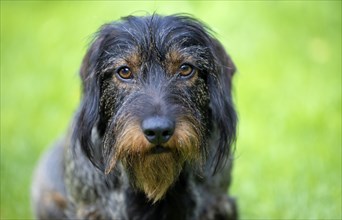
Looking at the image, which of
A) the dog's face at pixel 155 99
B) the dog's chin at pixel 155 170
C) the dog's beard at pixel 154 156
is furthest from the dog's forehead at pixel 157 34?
the dog's chin at pixel 155 170

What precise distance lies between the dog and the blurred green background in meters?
1.09

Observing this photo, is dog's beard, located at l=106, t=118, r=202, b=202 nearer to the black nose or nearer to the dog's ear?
the black nose

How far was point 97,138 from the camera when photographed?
5508 mm

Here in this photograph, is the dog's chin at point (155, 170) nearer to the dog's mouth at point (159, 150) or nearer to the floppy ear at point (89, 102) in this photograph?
the dog's mouth at point (159, 150)

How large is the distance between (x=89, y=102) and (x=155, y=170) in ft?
2.41

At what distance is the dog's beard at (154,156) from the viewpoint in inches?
185

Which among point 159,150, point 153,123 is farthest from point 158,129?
point 159,150

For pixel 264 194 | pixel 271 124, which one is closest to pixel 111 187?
A: pixel 264 194

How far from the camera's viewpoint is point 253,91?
887cm

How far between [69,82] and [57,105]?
0.52m

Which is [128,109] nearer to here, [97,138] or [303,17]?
[97,138]

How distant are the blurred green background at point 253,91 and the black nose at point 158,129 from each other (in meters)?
1.81

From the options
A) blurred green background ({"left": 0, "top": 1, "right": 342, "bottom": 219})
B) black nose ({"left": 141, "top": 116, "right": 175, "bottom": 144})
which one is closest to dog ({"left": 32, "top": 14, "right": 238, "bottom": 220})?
black nose ({"left": 141, "top": 116, "right": 175, "bottom": 144})

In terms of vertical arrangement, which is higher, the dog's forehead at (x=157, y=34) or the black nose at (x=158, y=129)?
the dog's forehead at (x=157, y=34)
